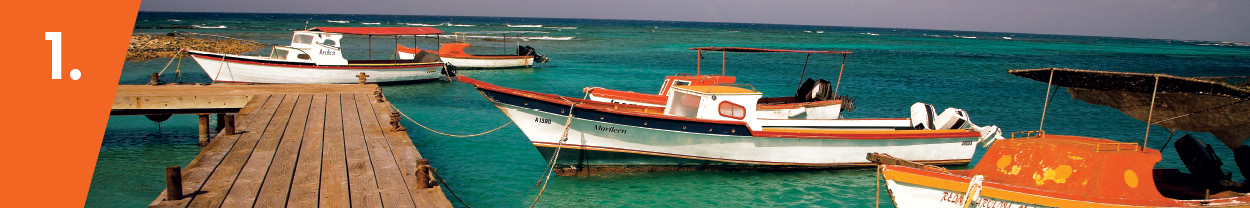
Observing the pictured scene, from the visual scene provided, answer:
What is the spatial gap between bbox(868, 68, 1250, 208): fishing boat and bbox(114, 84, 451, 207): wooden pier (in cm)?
603

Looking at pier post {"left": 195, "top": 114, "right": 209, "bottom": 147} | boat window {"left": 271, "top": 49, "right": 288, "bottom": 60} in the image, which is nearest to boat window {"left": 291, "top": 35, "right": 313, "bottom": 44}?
boat window {"left": 271, "top": 49, "right": 288, "bottom": 60}

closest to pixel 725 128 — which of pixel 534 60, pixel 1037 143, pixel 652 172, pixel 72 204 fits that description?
pixel 652 172

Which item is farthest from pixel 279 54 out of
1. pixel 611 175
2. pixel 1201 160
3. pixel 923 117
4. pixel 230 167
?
pixel 1201 160

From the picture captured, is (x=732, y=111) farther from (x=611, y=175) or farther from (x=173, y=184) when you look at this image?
(x=173, y=184)

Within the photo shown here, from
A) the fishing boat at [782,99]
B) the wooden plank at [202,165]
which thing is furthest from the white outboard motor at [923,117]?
the wooden plank at [202,165]

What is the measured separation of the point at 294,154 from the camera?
1143 cm

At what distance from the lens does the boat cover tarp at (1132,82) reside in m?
9.34

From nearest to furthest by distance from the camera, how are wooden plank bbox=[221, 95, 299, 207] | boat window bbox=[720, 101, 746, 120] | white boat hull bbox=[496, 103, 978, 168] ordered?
wooden plank bbox=[221, 95, 299, 207]
white boat hull bbox=[496, 103, 978, 168]
boat window bbox=[720, 101, 746, 120]

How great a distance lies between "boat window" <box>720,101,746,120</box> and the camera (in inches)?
562

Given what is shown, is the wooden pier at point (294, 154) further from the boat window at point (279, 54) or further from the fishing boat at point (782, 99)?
the boat window at point (279, 54)

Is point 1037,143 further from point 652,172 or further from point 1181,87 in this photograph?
point 652,172

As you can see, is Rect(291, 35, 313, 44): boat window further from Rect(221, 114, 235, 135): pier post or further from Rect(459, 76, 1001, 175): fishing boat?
Rect(459, 76, 1001, 175): fishing boat

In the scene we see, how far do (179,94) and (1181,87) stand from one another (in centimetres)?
1898

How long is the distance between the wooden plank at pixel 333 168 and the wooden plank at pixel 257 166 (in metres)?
0.75
